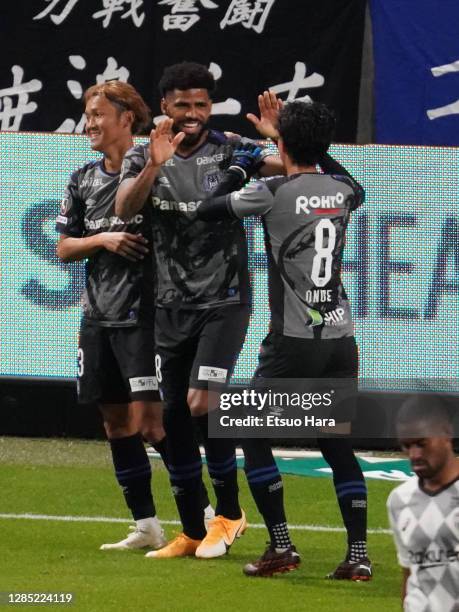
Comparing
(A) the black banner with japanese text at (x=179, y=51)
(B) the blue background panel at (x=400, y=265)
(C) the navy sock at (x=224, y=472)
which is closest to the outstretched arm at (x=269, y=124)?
(C) the navy sock at (x=224, y=472)

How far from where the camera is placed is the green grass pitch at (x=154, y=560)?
6727 mm

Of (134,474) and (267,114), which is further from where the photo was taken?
(134,474)

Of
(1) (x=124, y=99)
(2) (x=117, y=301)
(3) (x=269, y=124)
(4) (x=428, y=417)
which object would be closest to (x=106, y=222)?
(2) (x=117, y=301)

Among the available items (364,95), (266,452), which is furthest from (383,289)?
(266,452)

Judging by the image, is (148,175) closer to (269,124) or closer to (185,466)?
(269,124)

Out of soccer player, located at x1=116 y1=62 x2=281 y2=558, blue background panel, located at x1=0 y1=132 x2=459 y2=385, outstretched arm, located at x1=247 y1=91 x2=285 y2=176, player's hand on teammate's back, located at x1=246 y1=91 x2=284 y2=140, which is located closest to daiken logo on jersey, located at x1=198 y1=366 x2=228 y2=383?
soccer player, located at x1=116 y1=62 x2=281 y2=558

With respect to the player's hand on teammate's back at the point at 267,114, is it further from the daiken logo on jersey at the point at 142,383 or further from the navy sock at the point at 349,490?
the navy sock at the point at 349,490

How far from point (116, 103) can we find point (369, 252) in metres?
3.79

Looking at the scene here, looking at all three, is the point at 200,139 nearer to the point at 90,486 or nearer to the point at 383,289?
the point at 90,486

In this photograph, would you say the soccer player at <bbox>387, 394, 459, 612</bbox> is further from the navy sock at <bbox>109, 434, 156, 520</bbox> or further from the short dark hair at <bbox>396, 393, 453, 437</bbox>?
the navy sock at <bbox>109, 434, 156, 520</bbox>

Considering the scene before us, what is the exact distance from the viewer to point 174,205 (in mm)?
7598

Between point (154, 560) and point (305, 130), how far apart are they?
7.25 ft

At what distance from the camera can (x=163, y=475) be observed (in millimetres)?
10523

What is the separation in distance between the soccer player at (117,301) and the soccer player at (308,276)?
858 mm
